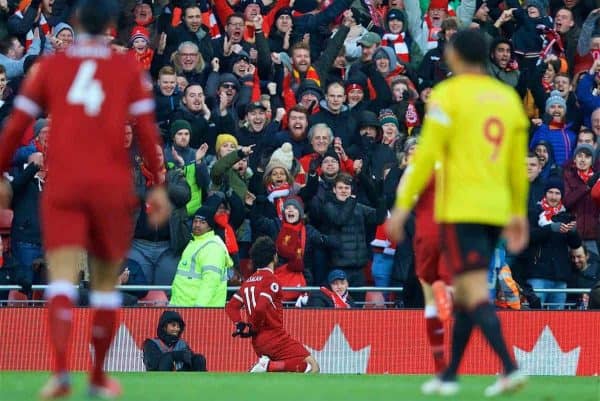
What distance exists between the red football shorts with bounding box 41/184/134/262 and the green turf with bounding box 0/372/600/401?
3.77 feet

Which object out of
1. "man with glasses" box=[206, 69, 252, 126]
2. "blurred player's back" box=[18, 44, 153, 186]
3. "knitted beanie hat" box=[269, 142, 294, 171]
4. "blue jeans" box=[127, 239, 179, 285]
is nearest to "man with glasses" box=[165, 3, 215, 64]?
"man with glasses" box=[206, 69, 252, 126]

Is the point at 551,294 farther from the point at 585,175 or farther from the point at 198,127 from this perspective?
the point at 198,127

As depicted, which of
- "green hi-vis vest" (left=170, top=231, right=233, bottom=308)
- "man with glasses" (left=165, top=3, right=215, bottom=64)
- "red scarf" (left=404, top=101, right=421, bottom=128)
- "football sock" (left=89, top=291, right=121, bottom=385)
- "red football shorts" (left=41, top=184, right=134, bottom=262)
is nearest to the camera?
"red football shorts" (left=41, top=184, right=134, bottom=262)

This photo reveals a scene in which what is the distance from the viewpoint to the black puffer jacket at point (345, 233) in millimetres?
19344

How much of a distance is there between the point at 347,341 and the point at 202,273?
182 cm

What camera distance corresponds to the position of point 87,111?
10.7 metres

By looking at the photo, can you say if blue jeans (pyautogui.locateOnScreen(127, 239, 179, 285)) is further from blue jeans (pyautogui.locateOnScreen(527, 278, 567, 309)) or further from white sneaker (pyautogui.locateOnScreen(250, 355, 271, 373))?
blue jeans (pyautogui.locateOnScreen(527, 278, 567, 309))

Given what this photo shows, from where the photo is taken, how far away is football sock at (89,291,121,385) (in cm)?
1077

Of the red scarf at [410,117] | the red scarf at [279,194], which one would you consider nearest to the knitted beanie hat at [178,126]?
the red scarf at [279,194]

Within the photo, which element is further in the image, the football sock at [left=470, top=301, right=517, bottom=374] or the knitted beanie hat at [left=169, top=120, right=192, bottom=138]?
the knitted beanie hat at [left=169, top=120, right=192, bottom=138]

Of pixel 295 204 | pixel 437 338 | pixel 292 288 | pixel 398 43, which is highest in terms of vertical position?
pixel 398 43

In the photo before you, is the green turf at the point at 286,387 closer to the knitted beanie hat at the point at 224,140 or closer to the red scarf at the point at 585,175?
the knitted beanie hat at the point at 224,140

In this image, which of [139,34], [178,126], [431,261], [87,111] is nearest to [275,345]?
[178,126]

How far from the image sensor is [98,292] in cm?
1080
